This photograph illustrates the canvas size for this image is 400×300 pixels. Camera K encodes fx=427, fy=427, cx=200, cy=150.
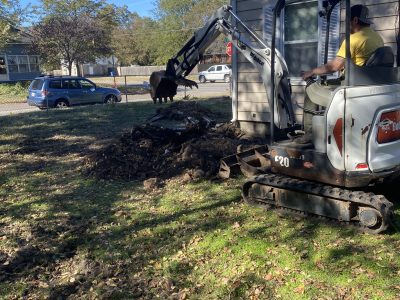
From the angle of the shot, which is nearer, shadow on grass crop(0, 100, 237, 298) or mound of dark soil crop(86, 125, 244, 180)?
shadow on grass crop(0, 100, 237, 298)

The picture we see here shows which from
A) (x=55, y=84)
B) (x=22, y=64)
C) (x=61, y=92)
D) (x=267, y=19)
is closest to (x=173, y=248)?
(x=267, y=19)

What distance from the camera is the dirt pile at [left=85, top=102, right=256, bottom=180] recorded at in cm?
756

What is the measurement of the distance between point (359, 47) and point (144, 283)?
3.34 metres

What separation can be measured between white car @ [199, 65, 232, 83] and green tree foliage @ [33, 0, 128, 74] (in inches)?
488

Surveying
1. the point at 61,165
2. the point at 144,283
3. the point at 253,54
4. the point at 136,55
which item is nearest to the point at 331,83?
the point at 253,54

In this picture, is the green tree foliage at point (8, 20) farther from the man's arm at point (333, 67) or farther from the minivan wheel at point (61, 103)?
the man's arm at point (333, 67)

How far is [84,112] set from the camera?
15773mm

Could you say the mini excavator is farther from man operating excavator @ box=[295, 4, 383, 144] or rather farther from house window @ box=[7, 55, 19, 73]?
house window @ box=[7, 55, 19, 73]

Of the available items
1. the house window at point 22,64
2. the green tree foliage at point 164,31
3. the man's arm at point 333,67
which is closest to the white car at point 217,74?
the green tree foliage at point 164,31

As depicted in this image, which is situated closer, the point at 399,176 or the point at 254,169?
the point at 399,176

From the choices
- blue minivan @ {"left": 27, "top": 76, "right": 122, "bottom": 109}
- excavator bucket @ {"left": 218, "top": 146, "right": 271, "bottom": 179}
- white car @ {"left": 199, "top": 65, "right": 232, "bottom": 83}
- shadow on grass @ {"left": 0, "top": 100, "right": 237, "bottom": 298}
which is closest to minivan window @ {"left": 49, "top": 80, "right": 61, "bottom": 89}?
blue minivan @ {"left": 27, "top": 76, "right": 122, "bottom": 109}

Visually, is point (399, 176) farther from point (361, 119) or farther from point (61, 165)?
point (61, 165)

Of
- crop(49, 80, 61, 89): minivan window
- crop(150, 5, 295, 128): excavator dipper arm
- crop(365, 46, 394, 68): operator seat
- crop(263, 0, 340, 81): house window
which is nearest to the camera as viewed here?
crop(365, 46, 394, 68): operator seat

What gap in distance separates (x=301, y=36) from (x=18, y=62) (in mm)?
42318
